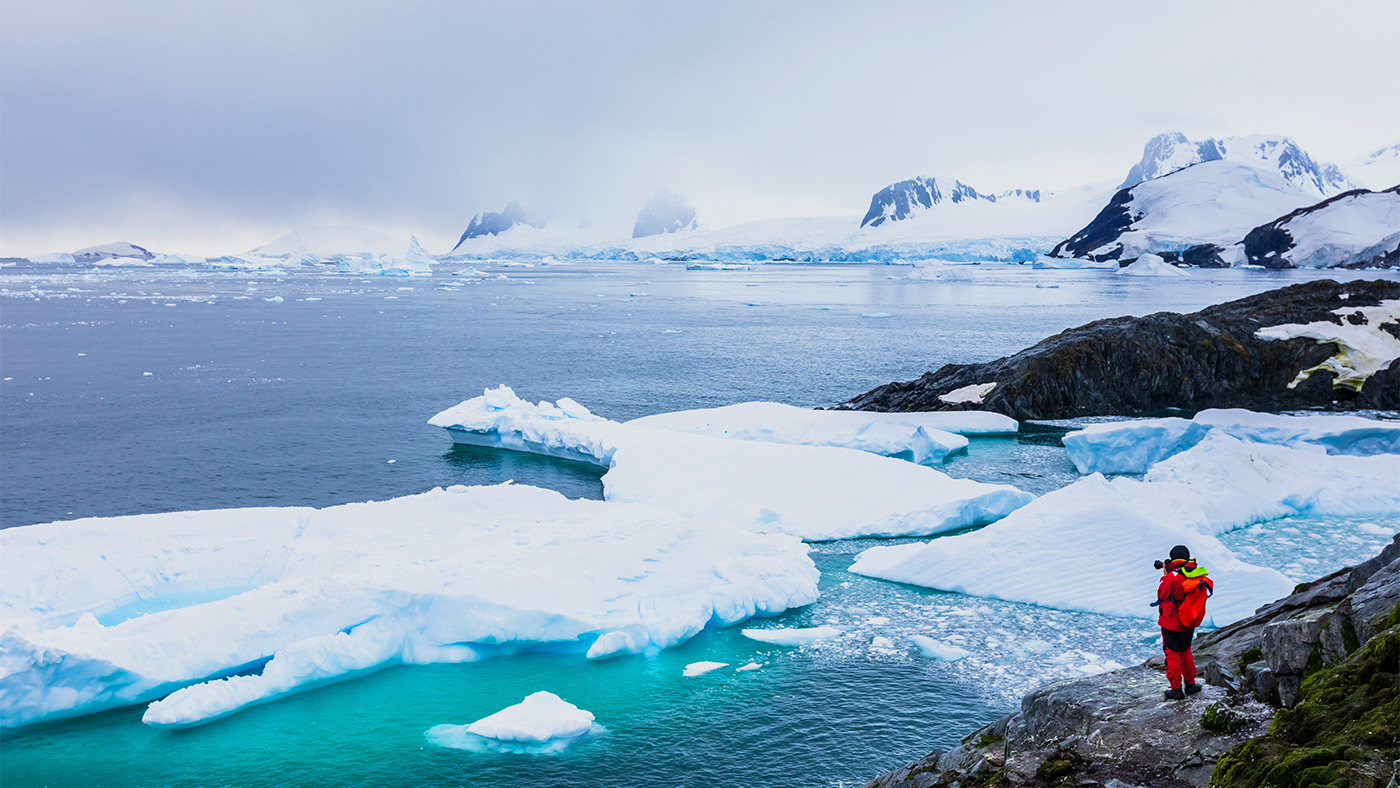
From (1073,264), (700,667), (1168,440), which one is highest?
(1073,264)

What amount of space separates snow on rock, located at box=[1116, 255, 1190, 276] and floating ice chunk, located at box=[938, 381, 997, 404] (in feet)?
305

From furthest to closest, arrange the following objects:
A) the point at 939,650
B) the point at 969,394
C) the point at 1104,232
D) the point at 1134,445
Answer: the point at 1104,232 → the point at 969,394 → the point at 1134,445 → the point at 939,650

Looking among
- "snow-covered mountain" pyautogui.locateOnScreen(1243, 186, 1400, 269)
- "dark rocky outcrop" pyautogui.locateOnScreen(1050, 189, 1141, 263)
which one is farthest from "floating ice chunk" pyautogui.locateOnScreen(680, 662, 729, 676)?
"dark rocky outcrop" pyautogui.locateOnScreen(1050, 189, 1141, 263)

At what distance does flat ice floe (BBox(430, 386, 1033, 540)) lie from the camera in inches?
747

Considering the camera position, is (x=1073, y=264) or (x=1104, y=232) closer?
(x=1073, y=264)

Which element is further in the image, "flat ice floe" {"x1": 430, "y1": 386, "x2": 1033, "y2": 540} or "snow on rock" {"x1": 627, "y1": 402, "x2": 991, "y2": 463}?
"snow on rock" {"x1": 627, "y1": 402, "x2": 991, "y2": 463}

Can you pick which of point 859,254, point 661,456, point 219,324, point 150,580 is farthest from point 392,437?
point 859,254

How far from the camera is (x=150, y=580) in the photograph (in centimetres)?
1412

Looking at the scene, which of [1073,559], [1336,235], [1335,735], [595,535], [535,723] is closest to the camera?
[1335,735]

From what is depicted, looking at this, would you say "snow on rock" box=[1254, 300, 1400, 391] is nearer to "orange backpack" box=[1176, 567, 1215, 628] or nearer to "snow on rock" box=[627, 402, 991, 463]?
"snow on rock" box=[627, 402, 991, 463]

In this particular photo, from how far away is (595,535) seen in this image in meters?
16.1

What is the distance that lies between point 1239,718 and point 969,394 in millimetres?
25077

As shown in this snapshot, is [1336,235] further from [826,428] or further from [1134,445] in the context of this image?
[826,428]

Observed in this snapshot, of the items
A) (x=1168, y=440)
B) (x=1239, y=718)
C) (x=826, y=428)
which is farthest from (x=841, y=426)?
(x=1239, y=718)
